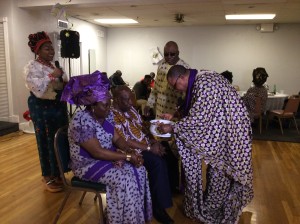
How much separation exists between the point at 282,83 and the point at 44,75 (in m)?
7.18

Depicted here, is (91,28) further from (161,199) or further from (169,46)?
(161,199)

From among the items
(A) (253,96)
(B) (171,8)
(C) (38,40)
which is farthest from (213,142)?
(B) (171,8)

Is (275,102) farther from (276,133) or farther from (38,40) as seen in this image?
(38,40)

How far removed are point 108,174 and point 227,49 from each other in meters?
7.21

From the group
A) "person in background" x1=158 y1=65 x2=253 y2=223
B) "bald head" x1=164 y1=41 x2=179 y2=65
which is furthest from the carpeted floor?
"person in background" x1=158 y1=65 x2=253 y2=223

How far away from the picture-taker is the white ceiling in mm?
5008

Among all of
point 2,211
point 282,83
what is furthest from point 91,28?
point 2,211

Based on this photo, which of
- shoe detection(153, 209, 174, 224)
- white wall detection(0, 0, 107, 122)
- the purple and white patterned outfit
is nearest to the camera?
the purple and white patterned outfit

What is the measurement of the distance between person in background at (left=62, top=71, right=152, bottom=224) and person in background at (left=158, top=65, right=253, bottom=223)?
0.46 metres

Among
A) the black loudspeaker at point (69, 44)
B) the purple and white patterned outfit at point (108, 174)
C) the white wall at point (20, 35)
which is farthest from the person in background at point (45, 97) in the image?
the white wall at point (20, 35)

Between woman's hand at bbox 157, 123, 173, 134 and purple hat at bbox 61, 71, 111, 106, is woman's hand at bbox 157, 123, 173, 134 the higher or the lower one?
the lower one

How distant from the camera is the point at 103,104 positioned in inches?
76.2

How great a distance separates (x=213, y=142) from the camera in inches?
83.6

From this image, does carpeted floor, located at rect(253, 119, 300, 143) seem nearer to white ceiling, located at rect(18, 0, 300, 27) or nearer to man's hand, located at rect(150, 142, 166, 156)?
white ceiling, located at rect(18, 0, 300, 27)
